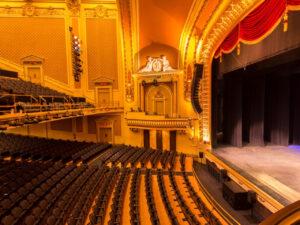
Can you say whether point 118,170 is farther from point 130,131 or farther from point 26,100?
point 130,131

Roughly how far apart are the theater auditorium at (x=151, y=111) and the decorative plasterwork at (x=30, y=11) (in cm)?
4

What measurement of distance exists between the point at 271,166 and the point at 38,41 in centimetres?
910

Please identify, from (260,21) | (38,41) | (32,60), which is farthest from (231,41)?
(32,60)

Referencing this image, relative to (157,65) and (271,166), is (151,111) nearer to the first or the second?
(157,65)

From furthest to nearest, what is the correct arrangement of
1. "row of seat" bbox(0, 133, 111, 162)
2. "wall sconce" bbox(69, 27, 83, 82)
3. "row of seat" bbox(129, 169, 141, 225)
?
"wall sconce" bbox(69, 27, 83, 82) < "row of seat" bbox(0, 133, 111, 162) < "row of seat" bbox(129, 169, 141, 225)

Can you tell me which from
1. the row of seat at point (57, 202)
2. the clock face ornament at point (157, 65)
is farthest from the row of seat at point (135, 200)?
the clock face ornament at point (157, 65)

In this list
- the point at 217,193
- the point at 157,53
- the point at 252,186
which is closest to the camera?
the point at 252,186

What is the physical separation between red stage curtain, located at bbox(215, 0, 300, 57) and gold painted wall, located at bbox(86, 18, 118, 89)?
203 inches

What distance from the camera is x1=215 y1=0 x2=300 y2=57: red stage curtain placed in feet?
11.2

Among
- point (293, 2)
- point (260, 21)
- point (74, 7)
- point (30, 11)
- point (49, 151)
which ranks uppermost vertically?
point (74, 7)

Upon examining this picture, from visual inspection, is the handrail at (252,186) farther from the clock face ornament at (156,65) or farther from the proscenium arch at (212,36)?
the clock face ornament at (156,65)

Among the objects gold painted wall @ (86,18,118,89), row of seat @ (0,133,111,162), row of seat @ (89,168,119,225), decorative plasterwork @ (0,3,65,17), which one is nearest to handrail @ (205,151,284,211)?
row of seat @ (89,168,119,225)

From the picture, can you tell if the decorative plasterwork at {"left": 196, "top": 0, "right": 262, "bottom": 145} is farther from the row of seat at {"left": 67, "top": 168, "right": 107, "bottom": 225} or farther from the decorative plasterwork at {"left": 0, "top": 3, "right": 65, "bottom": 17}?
the decorative plasterwork at {"left": 0, "top": 3, "right": 65, "bottom": 17}

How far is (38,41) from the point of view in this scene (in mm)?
9039
